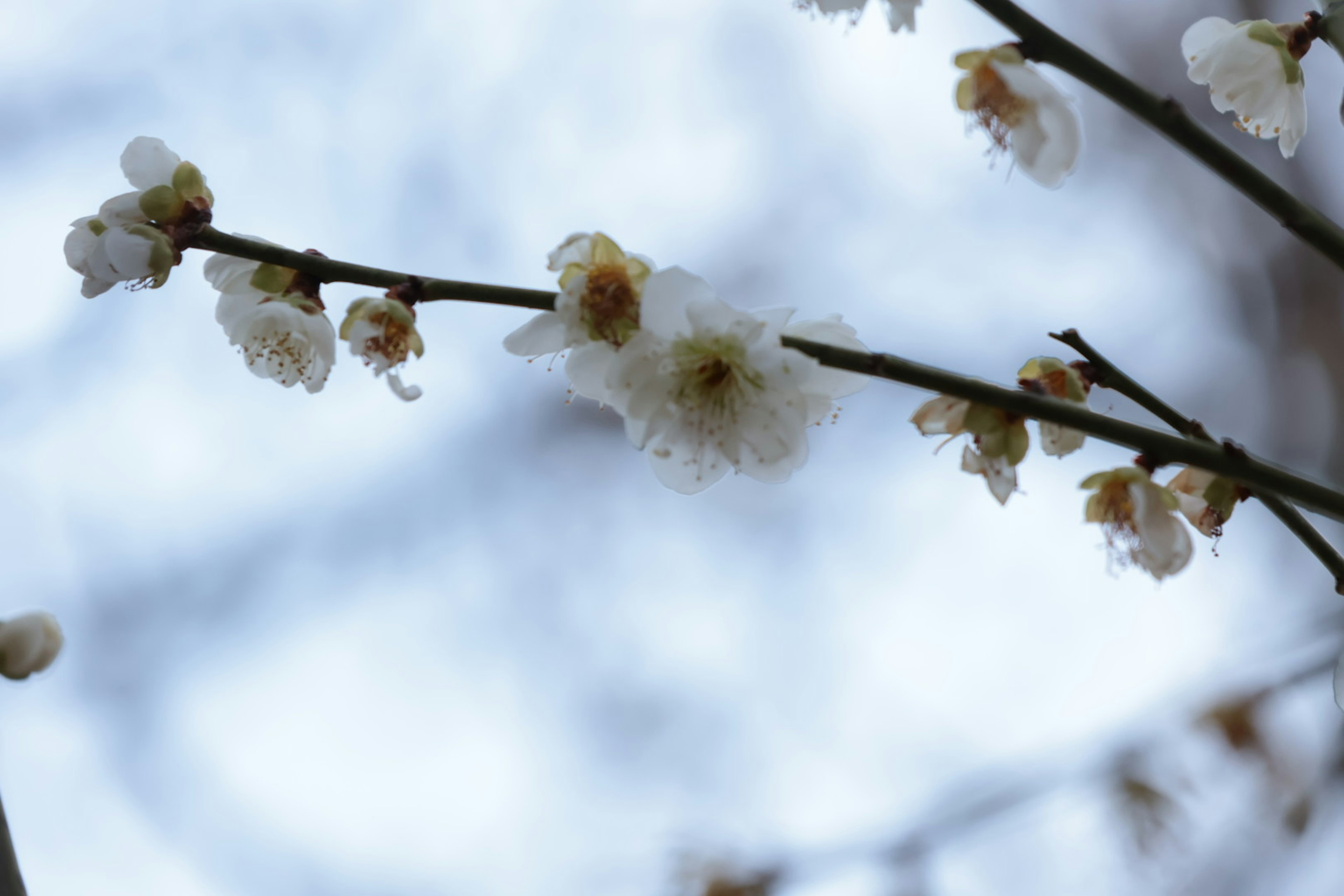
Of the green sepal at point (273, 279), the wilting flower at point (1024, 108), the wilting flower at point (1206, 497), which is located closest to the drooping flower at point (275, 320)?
the green sepal at point (273, 279)

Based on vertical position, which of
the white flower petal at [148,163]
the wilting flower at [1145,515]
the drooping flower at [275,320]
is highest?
the white flower petal at [148,163]

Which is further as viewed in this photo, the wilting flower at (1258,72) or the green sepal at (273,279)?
the wilting flower at (1258,72)

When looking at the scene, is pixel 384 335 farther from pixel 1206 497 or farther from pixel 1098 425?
pixel 1206 497

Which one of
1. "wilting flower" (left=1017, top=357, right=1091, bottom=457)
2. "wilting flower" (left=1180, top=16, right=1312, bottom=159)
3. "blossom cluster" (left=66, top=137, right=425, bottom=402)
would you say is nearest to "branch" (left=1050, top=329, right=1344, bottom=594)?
"wilting flower" (left=1017, top=357, right=1091, bottom=457)

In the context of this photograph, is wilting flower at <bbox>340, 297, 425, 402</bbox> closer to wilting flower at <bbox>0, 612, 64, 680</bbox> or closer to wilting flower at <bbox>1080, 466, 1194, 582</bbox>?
wilting flower at <bbox>0, 612, 64, 680</bbox>

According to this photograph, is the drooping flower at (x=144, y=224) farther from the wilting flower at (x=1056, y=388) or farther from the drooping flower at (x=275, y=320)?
the wilting flower at (x=1056, y=388)

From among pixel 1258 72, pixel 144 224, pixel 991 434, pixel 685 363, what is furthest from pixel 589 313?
pixel 1258 72
